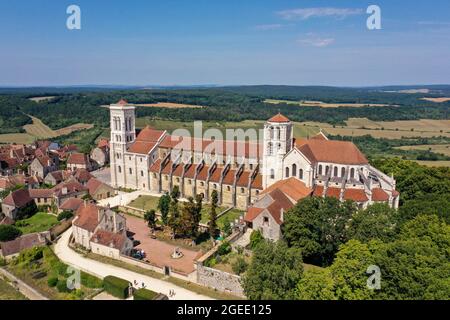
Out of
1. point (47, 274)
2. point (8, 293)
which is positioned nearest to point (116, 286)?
point (47, 274)

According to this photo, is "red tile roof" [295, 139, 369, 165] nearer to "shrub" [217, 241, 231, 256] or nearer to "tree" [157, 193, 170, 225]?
"shrub" [217, 241, 231, 256]

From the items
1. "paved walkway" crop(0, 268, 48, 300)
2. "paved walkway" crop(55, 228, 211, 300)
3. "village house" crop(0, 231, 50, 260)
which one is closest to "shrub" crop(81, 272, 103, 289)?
"paved walkway" crop(55, 228, 211, 300)

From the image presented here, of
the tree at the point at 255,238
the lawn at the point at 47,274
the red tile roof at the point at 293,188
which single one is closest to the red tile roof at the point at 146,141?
the red tile roof at the point at 293,188

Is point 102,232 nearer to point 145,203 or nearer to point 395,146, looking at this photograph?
point 145,203

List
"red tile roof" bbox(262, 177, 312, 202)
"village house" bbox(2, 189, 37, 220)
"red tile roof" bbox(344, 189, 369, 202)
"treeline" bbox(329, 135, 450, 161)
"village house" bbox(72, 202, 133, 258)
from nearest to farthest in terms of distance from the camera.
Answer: "village house" bbox(72, 202, 133, 258) < "red tile roof" bbox(344, 189, 369, 202) < "red tile roof" bbox(262, 177, 312, 202) < "village house" bbox(2, 189, 37, 220) < "treeline" bbox(329, 135, 450, 161)

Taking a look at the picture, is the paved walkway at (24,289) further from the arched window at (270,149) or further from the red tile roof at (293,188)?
the arched window at (270,149)
